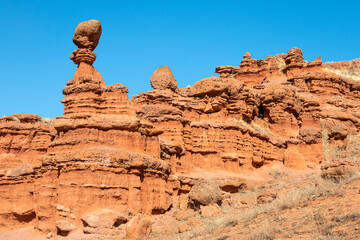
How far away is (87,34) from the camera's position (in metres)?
24.7

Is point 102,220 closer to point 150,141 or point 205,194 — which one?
point 205,194

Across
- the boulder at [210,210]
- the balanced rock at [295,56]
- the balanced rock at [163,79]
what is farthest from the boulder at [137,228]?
the balanced rock at [295,56]

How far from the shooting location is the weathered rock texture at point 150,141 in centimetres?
1800

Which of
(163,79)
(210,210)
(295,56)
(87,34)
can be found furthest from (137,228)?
(295,56)

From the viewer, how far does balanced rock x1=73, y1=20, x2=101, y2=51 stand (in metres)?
24.7

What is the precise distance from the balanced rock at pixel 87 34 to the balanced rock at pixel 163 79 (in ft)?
20.6

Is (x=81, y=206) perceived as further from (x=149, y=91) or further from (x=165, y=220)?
(x=149, y=91)

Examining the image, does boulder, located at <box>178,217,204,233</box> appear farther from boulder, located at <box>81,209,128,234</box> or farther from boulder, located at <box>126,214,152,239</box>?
boulder, located at <box>81,209,128,234</box>

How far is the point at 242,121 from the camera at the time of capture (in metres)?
32.6

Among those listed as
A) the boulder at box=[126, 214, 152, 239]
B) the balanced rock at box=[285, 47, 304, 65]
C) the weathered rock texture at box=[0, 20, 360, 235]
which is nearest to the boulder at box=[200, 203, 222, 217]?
A: the weathered rock texture at box=[0, 20, 360, 235]

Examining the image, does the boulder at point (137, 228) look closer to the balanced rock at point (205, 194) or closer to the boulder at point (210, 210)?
the boulder at point (210, 210)

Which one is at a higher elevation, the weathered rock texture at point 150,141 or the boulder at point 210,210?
the weathered rock texture at point 150,141

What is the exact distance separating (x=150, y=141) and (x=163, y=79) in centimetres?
977

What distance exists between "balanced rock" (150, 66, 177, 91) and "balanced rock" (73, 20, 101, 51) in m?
6.27
